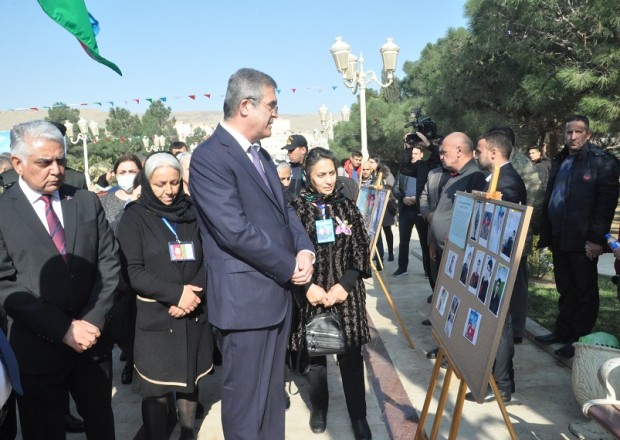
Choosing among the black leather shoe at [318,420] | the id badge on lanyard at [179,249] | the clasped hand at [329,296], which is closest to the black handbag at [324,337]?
the clasped hand at [329,296]

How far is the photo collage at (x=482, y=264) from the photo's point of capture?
2346 mm

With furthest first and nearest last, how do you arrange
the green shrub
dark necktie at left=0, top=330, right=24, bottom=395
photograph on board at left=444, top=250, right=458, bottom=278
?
the green shrub → photograph on board at left=444, top=250, right=458, bottom=278 → dark necktie at left=0, top=330, right=24, bottom=395

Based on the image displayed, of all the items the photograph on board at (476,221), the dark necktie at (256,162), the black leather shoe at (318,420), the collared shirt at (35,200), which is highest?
the dark necktie at (256,162)

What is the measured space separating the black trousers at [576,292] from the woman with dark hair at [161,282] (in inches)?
125

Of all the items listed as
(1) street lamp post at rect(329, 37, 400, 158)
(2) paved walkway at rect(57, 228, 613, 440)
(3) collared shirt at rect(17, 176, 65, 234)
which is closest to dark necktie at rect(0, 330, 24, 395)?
(3) collared shirt at rect(17, 176, 65, 234)

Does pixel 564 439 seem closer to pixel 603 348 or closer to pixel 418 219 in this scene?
pixel 603 348

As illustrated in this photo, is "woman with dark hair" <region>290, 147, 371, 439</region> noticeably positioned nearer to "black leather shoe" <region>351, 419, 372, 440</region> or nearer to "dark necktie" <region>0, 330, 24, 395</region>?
"black leather shoe" <region>351, 419, 372, 440</region>

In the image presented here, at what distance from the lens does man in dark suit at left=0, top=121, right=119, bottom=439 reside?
101 inches

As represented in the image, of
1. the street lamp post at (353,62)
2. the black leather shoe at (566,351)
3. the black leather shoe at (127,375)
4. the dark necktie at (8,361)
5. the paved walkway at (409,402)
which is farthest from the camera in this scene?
the street lamp post at (353,62)

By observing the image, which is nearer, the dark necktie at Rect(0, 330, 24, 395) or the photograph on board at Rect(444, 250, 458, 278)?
the dark necktie at Rect(0, 330, 24, 395)

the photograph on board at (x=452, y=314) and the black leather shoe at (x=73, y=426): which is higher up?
the photograph on board at (x=452, y=314)

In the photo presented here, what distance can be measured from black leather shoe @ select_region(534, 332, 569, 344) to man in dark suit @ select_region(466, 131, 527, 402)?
984 mm

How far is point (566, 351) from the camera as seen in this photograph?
177 inches

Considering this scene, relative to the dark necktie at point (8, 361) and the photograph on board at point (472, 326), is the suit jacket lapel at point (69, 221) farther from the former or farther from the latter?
the photograph on board at point (472, 326)
